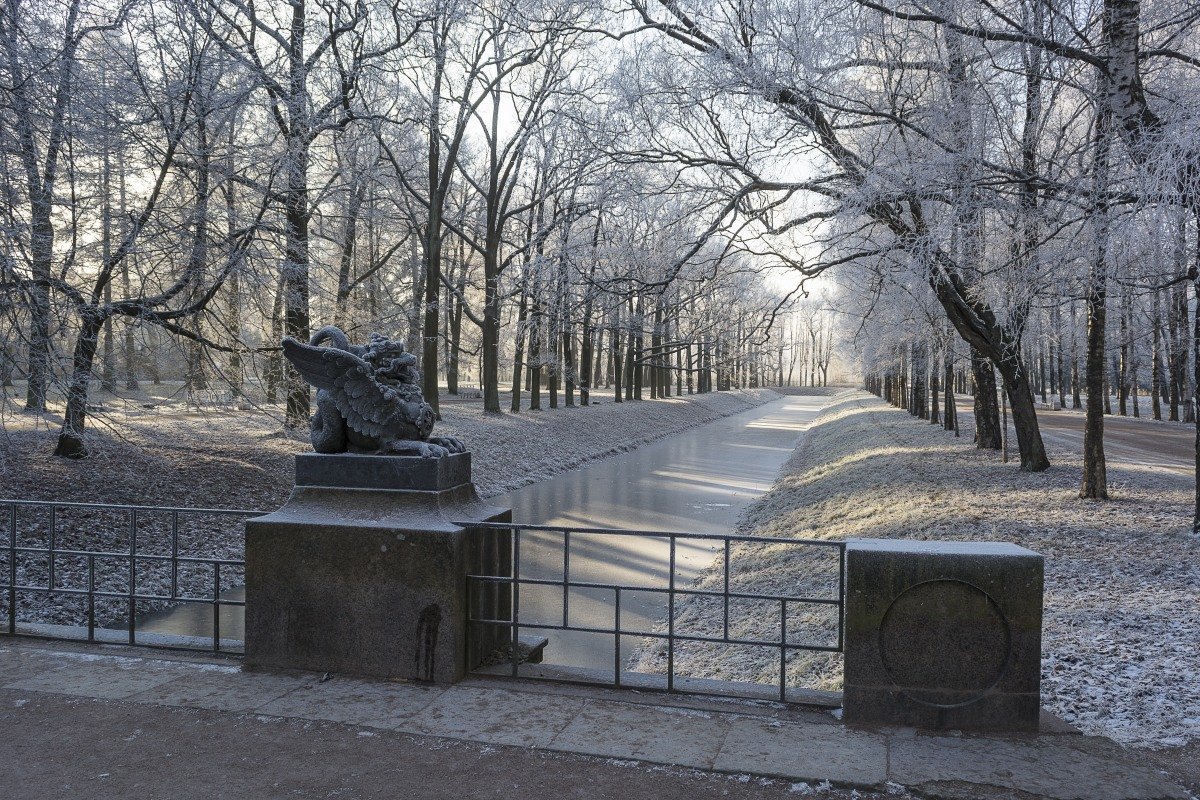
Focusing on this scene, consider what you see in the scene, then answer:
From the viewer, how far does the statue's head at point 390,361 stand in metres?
5.54

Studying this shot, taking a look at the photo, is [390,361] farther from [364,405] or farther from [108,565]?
[108,565]

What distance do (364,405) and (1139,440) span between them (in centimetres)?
2832

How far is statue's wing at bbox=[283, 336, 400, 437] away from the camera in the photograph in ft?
17.4

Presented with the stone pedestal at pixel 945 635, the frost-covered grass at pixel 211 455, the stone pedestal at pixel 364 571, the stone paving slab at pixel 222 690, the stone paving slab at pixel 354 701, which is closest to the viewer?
the stone pedestal at pixel 945 635

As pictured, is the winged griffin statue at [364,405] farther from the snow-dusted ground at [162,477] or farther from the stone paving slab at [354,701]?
the snow-dusted ground at [162,477]

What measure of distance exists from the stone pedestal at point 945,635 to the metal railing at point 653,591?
0.77 feet

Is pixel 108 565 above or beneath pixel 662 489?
above

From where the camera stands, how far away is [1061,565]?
29.2ft

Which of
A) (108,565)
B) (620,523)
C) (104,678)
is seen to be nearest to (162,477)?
(108,565)

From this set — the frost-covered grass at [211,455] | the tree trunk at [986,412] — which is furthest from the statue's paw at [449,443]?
the tree trunk at [986,412]

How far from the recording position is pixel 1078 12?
9547mm

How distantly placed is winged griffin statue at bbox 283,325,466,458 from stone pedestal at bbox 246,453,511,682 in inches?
4.9

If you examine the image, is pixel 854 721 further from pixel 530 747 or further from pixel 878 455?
pixel 878 455

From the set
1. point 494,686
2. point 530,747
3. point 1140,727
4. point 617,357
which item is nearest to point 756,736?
point 530,747
